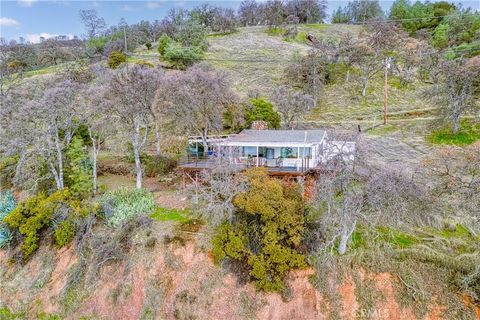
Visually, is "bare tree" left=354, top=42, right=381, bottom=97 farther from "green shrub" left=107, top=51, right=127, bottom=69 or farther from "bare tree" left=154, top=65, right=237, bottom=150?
"green shrub" left=107, top=51, right=127, bottom=69

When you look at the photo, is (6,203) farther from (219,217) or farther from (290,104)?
(290,104)

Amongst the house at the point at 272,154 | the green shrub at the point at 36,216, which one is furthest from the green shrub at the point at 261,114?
the green shrub at the point at 36,216

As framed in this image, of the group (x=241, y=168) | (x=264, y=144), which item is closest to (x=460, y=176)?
(x=264, y=144)

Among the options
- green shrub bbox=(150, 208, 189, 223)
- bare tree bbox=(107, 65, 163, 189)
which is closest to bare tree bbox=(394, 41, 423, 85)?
bare tree bbox=(107, 65, 163, 189)

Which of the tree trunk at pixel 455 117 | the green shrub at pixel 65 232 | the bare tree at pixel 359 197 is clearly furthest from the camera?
the tree trunk at pixel 455 117

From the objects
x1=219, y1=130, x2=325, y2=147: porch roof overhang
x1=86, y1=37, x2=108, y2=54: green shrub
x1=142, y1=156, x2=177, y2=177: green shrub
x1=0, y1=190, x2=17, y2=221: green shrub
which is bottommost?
x1=0, y1=190, x2=17, y2=221: green shrub

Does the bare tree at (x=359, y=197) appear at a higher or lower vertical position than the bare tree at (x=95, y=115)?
lower

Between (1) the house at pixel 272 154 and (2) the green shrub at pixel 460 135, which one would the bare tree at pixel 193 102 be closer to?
(1) the house at pixel 272 154
